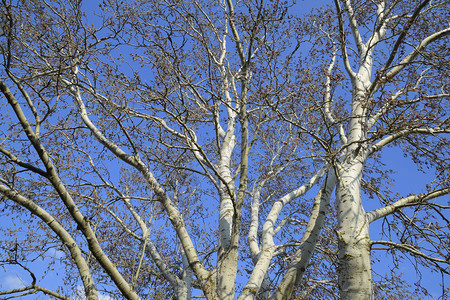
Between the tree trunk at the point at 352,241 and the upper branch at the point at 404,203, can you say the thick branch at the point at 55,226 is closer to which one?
the tree trunk at the point at 352,241

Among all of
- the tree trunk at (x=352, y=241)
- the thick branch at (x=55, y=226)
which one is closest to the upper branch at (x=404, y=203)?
the tree trunk at (x=352, y=241)

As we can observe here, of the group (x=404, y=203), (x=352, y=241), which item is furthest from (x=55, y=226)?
(x=404, y=203)

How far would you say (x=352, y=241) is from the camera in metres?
5.08

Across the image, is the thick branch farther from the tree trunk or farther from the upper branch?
the upper branch

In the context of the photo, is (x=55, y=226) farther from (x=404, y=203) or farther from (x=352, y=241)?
(x=404, y=203)

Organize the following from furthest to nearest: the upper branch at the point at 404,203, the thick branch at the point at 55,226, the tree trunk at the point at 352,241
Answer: the upper branch at the point at 404,203
the tree trunk at the point at 352,241
the thick branch at the point at 55,226

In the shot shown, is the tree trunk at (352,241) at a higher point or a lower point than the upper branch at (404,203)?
lower

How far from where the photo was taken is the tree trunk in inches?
187

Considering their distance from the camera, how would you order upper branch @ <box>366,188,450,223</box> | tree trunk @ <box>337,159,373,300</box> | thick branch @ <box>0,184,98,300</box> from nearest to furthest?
thick branch @ <box>0,184,98,300</box>
tree trunk @ <box>337,159,373,300</box>
upper branch @ <box>366,188,450,223</box>

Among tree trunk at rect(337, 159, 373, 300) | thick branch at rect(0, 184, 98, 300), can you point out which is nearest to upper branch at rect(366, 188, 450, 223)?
tree trunk at rect(337, 159, 373, 300)

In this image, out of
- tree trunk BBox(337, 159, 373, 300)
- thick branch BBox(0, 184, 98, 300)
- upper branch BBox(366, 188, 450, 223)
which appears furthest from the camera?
upper branch BBox(366, 188, 450, 223)

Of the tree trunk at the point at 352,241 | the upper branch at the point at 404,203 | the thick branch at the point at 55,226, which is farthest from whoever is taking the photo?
the upper branch at the point at 404,203

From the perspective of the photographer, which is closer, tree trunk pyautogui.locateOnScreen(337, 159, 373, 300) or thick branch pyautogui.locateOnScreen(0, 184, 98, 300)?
thick branch pyautogui.locateOnScreen(0, 184, 98, 300)

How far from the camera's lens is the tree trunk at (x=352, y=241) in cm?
474
